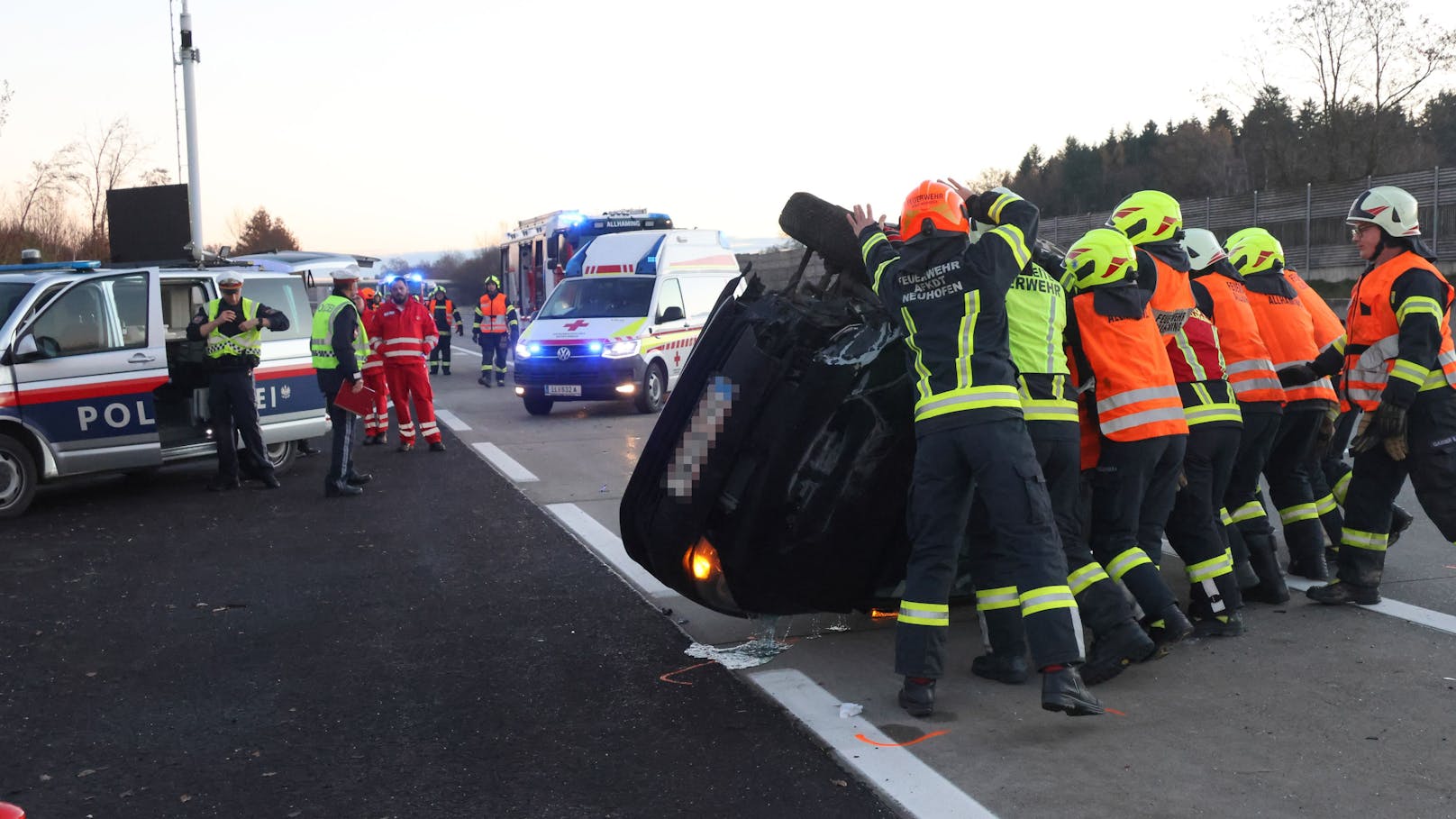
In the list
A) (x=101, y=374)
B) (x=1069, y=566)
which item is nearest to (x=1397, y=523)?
(x=1069, y=566)

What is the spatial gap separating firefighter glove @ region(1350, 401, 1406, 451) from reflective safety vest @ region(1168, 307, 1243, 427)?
0.67 meters

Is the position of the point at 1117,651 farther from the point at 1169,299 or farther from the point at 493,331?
the point at 493,331

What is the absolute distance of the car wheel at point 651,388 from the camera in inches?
617

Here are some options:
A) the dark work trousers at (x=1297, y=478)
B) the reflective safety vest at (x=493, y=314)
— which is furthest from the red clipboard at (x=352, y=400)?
the reflective safety vest at (x=493, y=314)

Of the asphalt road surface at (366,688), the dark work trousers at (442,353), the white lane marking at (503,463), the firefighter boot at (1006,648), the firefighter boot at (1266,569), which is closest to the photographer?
the asphalt road surface at (366,688)

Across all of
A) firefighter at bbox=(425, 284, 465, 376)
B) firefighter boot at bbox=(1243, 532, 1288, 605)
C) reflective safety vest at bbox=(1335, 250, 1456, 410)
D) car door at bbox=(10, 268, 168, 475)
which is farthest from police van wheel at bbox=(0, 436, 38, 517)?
firefighter at bbox=(425, 284, 465, 376)

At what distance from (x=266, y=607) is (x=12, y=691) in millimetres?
1452

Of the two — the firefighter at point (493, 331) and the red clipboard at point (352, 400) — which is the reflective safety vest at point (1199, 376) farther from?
the firefighter at point (493, 331)

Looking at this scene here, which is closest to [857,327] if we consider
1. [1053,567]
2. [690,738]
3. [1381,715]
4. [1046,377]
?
[1046,377]

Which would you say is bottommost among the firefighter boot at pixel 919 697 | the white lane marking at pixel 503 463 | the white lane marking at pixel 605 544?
the white lane marking at pixel 605 544

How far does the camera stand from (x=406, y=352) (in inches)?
496

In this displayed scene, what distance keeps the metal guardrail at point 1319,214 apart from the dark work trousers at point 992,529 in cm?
2051

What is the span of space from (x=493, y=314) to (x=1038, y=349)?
17.4 meters

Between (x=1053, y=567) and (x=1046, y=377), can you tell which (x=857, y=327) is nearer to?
(x=1046, y=377)
